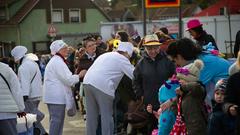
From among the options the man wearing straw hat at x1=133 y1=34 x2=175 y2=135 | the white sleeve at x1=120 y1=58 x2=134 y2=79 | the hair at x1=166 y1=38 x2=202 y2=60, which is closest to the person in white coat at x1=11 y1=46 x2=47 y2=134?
the white sleeve at x1=120 y1=58 x2=134 y2=79

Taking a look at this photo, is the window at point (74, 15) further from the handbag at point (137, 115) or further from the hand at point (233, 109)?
the hand at point (233, 109)

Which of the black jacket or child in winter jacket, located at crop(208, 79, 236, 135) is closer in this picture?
child in winter jacket, located at crop(208, 79, 236, 135)

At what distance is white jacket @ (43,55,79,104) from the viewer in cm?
812

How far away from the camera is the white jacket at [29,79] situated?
905 centimetres

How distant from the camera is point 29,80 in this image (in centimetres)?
915

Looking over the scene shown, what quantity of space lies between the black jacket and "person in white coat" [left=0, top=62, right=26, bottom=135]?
1751 millimetres

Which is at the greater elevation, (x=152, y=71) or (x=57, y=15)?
(x=57, y=15)

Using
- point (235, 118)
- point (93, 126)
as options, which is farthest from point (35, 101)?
point (235, 118)

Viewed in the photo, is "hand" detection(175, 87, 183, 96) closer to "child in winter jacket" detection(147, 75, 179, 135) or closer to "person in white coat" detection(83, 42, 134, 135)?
"child in winter jacket" detection(147, 75, 179, 135)

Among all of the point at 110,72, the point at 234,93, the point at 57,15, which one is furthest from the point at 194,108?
the point at 57,15

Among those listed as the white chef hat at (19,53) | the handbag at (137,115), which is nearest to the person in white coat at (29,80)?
the white chef hat at (19,53)

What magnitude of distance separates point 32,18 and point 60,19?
11.4ft

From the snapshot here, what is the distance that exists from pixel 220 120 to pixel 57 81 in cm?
397

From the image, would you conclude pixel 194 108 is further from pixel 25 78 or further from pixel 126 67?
pixel 25 78
